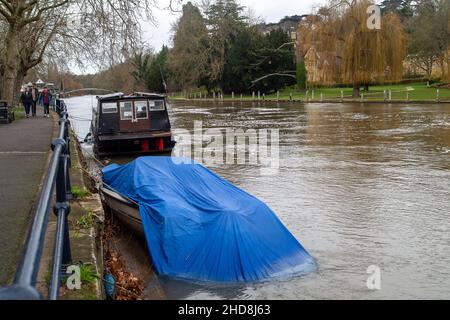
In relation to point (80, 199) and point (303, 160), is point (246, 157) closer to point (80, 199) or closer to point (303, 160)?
point (303, 160)

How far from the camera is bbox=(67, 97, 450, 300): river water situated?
729cm

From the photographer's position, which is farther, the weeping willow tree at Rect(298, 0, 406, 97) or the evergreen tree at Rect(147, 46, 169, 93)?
the evergreen tree at Rect(147, 46, 169, 93)

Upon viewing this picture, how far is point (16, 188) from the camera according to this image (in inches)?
358

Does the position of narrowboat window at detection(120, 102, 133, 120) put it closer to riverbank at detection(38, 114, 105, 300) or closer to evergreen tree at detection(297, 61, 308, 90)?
riverbank at detection(38, 114, 105, 300)

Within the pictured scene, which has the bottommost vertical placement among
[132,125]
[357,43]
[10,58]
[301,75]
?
[132,125]

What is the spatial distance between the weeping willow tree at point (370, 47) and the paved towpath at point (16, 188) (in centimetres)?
3702

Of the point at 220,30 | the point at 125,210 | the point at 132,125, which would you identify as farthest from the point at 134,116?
the point at 220,30

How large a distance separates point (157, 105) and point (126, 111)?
1.16m

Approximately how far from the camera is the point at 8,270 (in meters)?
5.14

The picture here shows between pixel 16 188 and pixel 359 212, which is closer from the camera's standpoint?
pixel 16 188

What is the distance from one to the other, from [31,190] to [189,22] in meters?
74.8

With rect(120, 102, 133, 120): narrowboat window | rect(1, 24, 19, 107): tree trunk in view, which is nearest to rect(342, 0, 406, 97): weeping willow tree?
rect(1, 24, 19, 107): tree trunk

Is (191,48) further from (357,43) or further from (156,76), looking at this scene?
(357,43)

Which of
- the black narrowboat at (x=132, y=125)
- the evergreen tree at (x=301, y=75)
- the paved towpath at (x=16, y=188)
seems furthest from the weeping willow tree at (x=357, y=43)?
the paved towpath at (x=16, y=188)
